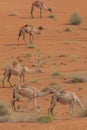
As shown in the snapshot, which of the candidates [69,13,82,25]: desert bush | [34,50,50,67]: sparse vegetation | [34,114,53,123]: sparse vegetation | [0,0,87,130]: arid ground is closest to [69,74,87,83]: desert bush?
[0,0,87,130]: arid ground

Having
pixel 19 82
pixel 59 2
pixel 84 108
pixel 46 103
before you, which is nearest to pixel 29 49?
pixel 19 82

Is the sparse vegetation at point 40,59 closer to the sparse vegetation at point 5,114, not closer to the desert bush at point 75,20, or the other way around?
the sparse vegetation at point 5,114

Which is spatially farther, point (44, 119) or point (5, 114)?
point (5, 114)

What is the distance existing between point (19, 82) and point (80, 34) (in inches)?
680

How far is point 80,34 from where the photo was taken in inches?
1548

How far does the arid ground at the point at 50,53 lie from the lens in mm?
15633

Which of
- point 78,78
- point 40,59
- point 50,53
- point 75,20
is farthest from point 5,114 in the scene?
point 75,20

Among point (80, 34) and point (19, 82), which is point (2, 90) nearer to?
point (19, 82)

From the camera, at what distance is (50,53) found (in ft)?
103

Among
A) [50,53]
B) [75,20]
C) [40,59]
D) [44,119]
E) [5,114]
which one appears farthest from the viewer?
[75,20]

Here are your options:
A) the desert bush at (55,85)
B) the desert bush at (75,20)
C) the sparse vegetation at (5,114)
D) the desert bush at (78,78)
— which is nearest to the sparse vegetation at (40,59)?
the desert bush at (78,78)

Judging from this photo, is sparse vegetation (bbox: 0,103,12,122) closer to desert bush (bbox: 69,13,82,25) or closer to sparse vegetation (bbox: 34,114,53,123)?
sparse vegetation (bbox: 34,114,53,123)

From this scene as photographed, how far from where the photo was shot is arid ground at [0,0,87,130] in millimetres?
15633

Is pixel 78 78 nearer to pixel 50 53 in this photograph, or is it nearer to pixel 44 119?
pixel 44 119
